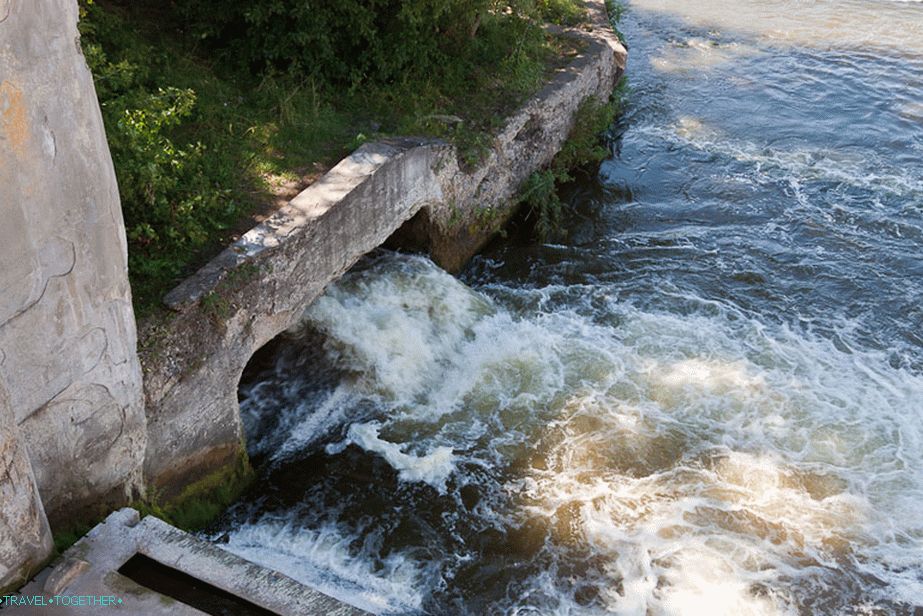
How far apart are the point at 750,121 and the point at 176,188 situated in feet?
28.5

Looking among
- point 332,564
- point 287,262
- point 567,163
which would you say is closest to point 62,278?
point 287,262

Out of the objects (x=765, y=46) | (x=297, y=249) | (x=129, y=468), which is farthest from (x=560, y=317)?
(x=765, y=46)

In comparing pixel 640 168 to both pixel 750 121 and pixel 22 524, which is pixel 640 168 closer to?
pixel 750 121

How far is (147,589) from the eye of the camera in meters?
4.77

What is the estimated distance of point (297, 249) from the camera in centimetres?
676

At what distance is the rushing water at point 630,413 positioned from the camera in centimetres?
623

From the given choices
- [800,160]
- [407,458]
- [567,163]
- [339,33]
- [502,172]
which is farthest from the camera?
[800,160]

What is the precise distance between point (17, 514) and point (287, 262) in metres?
2.74

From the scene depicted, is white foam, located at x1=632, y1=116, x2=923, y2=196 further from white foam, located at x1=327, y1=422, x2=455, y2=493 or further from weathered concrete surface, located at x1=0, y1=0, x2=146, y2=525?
weathered concrete surface, located at x1=0, y1=0, x2=146, y2=525

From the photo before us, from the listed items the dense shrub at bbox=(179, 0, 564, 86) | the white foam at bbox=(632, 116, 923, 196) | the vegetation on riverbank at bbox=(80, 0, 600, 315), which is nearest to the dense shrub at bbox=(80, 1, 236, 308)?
the vegetation on riverbank at bbox=(80, 0, 600, 315)

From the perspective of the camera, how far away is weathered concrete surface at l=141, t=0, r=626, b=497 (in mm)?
5926

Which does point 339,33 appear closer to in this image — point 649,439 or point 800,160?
point 649,439

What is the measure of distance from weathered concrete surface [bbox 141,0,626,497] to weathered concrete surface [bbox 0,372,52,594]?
3.69 ft

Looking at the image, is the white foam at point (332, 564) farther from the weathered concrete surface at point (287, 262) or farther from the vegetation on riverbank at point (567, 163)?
the vegetation on riverbank at point (567, 163)
